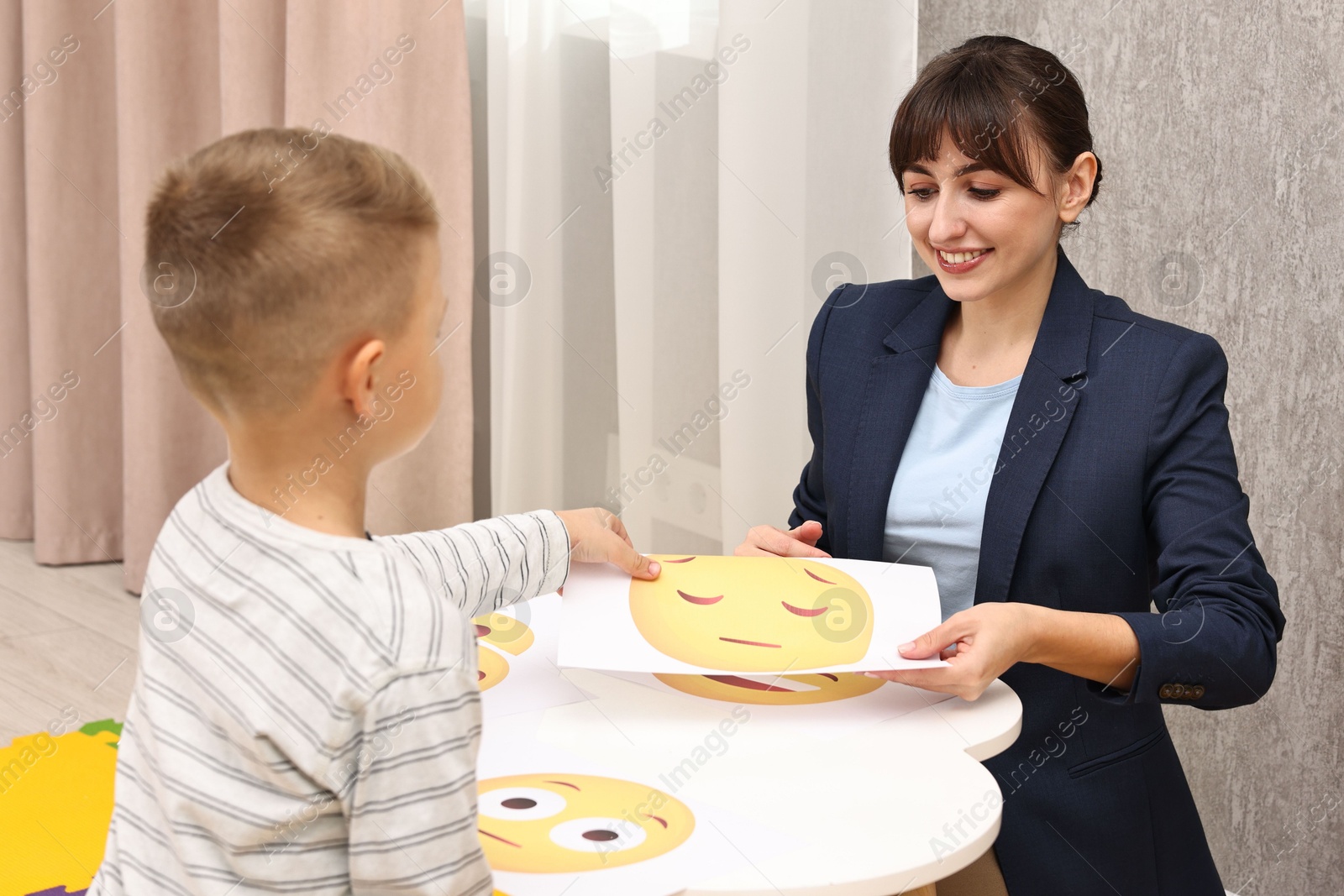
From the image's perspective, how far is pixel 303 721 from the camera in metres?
0.59

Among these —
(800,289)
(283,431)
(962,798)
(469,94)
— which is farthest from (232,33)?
(962,798)

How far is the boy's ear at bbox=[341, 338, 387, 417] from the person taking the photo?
0.64m

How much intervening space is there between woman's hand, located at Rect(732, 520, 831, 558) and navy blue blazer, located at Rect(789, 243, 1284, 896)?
65mm

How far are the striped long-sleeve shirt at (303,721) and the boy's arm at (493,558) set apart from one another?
0.28 metres

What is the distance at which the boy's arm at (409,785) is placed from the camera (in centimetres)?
59

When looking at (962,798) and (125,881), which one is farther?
(962,798)

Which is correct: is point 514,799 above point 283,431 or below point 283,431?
below

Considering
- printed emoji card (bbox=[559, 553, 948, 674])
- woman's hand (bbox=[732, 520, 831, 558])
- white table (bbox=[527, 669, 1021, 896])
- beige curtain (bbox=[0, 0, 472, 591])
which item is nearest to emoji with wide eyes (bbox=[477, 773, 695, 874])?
white table (bbox=[527, 669, 1021, 896])

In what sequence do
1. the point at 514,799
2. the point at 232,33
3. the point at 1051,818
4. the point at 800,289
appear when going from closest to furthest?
the point at 514,799 → the point at 1051,818 → the point at 800,289 → the point at 232,33

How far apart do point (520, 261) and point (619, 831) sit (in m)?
1.78

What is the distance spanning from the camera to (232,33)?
2566 mm

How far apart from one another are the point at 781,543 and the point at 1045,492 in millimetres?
274

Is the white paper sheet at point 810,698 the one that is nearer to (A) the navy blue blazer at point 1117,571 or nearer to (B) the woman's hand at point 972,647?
(B) the woman's hand at point 972,647

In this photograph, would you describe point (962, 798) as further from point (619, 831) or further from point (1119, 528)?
point (1119, 528)
